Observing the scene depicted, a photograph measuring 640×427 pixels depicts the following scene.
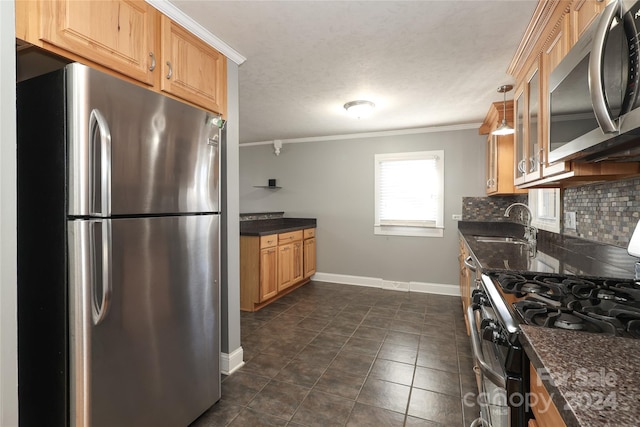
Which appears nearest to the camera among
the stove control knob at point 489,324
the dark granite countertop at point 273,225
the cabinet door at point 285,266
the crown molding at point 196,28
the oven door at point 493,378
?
the oven door at point 493,378

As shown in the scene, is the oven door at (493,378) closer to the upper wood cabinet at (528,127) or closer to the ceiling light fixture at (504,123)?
the upper wood cabinet at (528,127)

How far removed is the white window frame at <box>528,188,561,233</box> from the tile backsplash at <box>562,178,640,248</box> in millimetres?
255

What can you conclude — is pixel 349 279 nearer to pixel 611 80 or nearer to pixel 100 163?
pixel 100 163

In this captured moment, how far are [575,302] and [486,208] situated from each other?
11.1ft

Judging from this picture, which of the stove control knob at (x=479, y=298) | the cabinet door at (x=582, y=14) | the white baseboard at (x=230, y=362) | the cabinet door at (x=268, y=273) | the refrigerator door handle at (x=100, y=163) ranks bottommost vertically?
the white baseboard at (x=230, y=362)

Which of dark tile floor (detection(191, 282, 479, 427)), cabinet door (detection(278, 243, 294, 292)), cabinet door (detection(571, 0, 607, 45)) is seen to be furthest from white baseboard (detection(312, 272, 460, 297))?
cabinet door (detection(571, 0, 607, 45))

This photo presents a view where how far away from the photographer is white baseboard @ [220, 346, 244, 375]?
2.21 metres

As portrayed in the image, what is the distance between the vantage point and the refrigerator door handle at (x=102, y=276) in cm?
115

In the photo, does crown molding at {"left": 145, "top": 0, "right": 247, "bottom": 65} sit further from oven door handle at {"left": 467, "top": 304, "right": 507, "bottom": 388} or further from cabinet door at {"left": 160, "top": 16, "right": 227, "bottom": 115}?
oven door handle at {"left": 467, "top": 304, "right": 507, "bottom": 388}

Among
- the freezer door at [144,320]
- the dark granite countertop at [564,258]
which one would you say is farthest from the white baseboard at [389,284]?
the freezer door at [144,320]

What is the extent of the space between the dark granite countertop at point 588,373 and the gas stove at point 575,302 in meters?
0.08

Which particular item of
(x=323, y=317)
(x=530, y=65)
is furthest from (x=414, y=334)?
(x=530, y=65)

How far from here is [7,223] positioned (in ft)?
3.20

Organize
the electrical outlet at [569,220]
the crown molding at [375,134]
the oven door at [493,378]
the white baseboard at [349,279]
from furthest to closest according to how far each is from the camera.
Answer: the white baseboard at [349,279], the crown molding at [375,134], the electrical outlet at [569,220], the oven door at [493,378]
